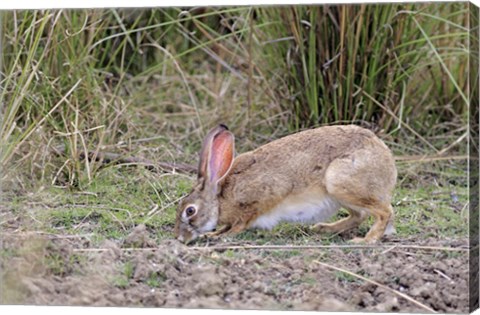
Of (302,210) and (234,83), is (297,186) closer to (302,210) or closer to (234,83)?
(302,210)

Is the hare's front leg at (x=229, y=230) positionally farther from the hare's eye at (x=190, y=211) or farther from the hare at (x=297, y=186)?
the hare's eye at (x=190, y=211)

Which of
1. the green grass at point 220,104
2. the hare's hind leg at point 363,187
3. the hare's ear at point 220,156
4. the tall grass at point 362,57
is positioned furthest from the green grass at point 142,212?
the tall grass at point 362,57

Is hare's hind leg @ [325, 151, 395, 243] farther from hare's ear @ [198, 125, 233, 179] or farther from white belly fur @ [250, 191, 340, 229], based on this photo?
hare's ear @ [198, 125, 233, 179]

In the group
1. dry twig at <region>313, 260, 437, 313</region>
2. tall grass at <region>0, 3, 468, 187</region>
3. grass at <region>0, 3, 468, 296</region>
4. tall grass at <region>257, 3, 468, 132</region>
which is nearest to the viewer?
dry twig at <region>313, 260, 437, 313</region>

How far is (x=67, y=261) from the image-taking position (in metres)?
5.41

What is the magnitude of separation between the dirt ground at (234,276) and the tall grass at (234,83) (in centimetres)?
67

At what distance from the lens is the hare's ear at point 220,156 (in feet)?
19.2

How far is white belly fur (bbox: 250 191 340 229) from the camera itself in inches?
230

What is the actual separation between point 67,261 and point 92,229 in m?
0.39

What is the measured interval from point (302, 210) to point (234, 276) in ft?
2.39

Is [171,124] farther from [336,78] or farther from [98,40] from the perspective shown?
[336,78]

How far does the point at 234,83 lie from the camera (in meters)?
8.14

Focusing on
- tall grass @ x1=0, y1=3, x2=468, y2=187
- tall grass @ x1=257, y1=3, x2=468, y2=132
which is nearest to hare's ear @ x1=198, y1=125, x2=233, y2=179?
tall grass @ x1=0, y1=3, x2=468, y2=187

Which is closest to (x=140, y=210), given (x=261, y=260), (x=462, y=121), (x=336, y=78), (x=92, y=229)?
(x=92, y=229)
